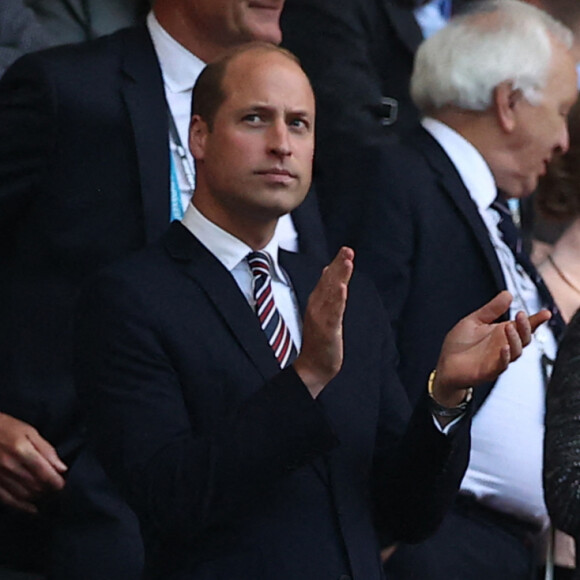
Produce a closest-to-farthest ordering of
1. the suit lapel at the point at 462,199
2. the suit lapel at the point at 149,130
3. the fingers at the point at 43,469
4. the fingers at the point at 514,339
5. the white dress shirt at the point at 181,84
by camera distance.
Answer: the fingers at the point at 514,339
the fingers at the point at 43,469
the suit lapel at the point at 149,130
the white dress shirt at the point at 181,84
the suit lapel at the point at 462,199

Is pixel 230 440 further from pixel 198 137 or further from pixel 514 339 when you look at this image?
pixel 198 137

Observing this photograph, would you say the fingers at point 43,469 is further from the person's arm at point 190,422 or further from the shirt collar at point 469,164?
the shirt collar at point 469,164

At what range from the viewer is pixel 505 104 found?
413cm

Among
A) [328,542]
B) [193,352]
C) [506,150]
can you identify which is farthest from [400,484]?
[506,150]

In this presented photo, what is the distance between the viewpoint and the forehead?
3086 mm

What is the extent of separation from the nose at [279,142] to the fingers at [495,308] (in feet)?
1.51

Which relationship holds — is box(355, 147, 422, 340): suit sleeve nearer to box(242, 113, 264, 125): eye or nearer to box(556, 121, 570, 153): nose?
box(556, 121, 570, 153): nose

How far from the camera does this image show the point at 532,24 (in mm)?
4191

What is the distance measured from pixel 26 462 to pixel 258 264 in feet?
2.21

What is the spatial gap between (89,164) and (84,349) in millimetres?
721

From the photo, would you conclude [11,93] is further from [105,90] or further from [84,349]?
[84,349]

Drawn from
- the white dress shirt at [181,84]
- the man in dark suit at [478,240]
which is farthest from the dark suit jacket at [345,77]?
the white dress shirt at [181,84]

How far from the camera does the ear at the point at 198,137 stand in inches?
122

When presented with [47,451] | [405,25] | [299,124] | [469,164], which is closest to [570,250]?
[469,164]
